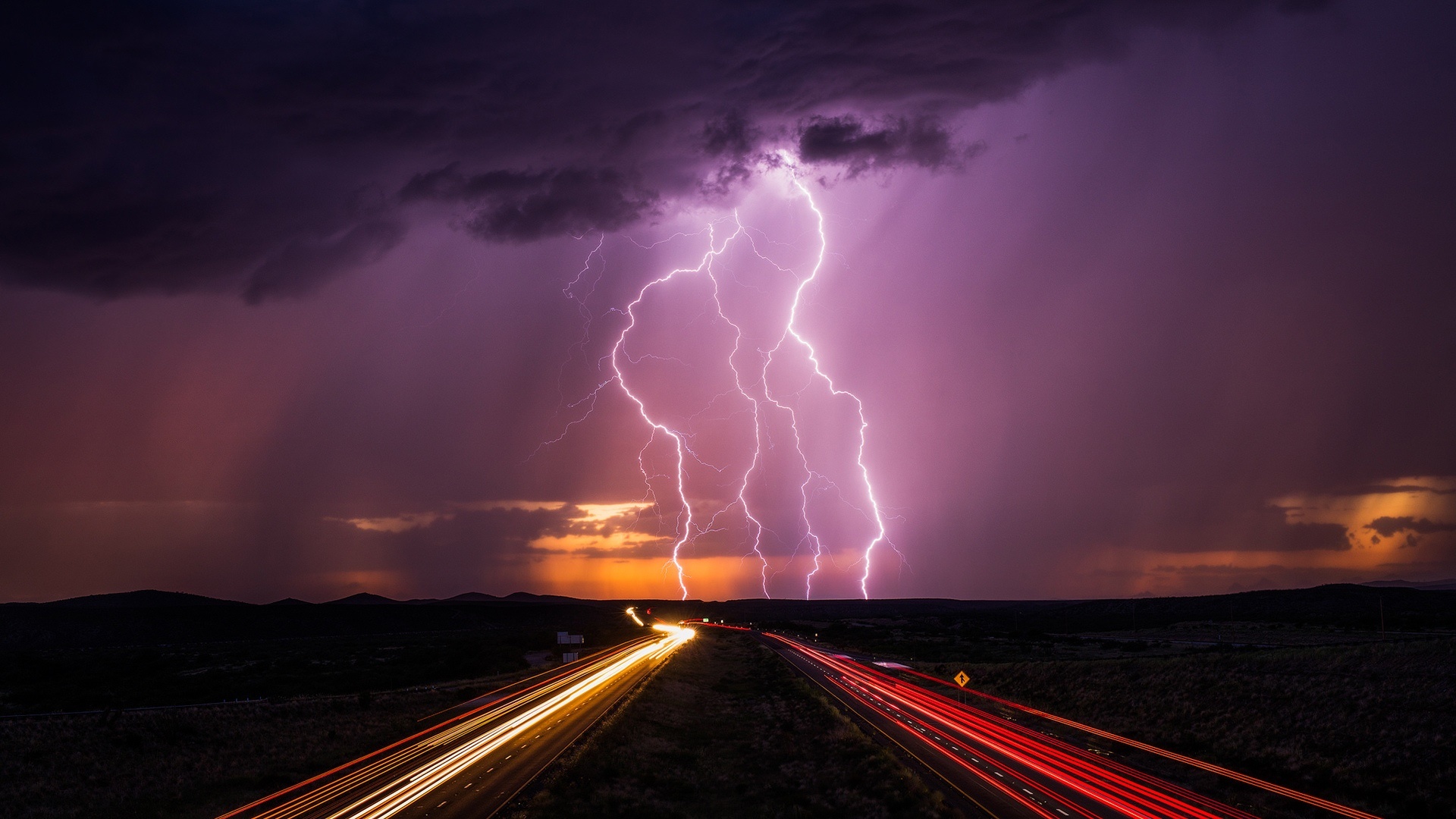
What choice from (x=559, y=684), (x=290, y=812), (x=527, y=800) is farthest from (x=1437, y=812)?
(x=559, y=684)

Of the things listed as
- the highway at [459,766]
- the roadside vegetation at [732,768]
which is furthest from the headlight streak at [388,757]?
the roadside vegetation at [732,768]

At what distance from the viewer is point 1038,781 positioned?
80.1 feet

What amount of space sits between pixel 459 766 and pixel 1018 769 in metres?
16.9

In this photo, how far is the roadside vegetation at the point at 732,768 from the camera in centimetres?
2311

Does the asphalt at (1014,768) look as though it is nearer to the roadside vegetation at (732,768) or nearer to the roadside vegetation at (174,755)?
the roadside vegetation at (732,768)

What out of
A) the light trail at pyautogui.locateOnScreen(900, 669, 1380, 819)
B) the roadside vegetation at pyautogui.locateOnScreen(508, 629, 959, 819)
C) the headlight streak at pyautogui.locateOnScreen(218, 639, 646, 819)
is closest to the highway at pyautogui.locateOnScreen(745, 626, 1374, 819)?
the light trail at pyautogui.locateOnScreen(900, 669, 1380, 819)

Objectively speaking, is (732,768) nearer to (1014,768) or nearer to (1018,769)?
(1014,768)

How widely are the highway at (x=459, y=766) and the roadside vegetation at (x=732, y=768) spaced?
4.72 feet

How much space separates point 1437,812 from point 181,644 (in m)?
158

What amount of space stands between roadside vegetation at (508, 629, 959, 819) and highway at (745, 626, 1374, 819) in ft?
5.67

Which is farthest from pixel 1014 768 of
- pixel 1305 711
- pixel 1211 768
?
pixel 1305 711

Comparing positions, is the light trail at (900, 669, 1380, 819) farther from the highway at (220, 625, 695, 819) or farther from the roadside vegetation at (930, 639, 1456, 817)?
the highway at (220, 625, 695, 819)

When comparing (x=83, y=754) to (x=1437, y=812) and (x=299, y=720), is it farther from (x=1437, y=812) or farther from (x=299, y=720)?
(x=1437, y=812)

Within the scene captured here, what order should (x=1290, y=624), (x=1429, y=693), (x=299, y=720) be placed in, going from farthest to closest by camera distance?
(x=1290, y=624), (x=299, y=720), (x=1429, y=693)
